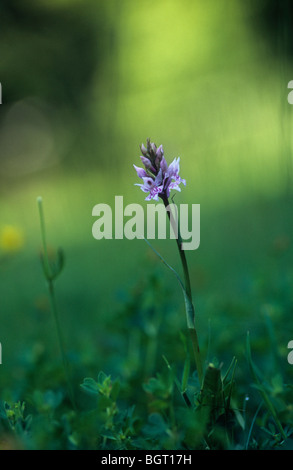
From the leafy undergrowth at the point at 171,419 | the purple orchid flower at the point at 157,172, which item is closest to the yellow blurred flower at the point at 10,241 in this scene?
the leafy undergrowth at the point at 171,419

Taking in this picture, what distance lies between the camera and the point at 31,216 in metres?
1.69

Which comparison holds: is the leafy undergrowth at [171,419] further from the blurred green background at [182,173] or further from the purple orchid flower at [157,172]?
the blurred green background at [182,173]

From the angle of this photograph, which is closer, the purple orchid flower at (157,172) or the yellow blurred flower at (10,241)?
the purple orchid flower at (157,172)

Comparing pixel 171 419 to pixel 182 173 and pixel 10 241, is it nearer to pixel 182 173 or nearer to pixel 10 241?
pixel 10 241

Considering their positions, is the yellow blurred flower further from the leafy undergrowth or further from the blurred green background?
the leafy undergrowth

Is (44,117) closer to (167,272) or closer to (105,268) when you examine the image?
(105,268)

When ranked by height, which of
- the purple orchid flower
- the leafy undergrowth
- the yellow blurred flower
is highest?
the purple orchid flower

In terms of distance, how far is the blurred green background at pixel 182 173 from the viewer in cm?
104

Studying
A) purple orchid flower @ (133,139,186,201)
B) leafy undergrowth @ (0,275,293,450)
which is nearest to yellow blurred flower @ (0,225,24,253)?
leafy undergrowth @ (0,275,293,450)

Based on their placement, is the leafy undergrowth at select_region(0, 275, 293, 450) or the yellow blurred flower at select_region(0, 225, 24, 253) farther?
the yellow blurred flower at select_region(0, 225, 24, 253)

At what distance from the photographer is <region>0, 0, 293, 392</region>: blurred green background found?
1.04 m

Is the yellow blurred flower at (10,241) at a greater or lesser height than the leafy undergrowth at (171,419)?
greater

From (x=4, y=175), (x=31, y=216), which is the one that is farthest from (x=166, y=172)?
(x=4, y=175)

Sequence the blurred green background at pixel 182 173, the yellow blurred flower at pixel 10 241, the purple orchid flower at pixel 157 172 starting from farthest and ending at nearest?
the yellow blurred flower at pixel 10 241 < the blurred green background at pixel 182 173 < the purple orchid flower at pixel 157 172
